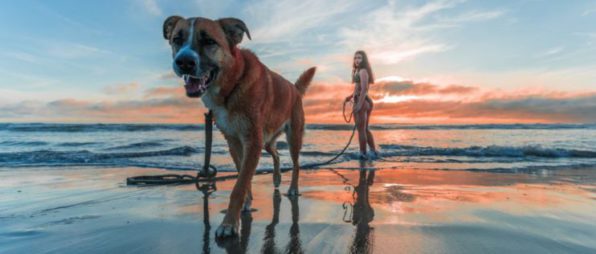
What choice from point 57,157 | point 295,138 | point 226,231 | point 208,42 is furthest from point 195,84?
point 57,157

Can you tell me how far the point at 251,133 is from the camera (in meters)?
3.23

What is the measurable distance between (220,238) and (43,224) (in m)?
1.70

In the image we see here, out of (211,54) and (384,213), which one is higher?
(211,54)

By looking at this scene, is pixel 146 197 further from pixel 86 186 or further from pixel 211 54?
pixel 211 54

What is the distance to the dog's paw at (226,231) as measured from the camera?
8.97ft

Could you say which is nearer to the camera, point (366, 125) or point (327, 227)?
point (327, 227)

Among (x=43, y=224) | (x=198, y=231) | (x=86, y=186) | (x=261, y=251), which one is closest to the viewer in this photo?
(x=261, y=251)

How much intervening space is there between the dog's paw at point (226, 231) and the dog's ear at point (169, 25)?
1811mm

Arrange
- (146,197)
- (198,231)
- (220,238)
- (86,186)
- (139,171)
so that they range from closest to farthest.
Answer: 1. (220,238)
2. (198,231)
3. (146,197)
4. (86,186)
5. (139,171)

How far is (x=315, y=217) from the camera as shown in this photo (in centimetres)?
332

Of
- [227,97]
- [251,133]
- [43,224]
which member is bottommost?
[43,224]

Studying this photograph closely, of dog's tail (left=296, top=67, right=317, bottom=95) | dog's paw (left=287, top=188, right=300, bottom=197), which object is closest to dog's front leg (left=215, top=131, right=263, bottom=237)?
dog's paw (left=287, top=188, right=300, bottom=197)

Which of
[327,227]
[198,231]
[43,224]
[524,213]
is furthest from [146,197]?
[524,213]

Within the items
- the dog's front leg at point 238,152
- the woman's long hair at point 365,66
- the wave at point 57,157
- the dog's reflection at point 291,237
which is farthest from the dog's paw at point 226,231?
the woman's long hair at point 365,66
